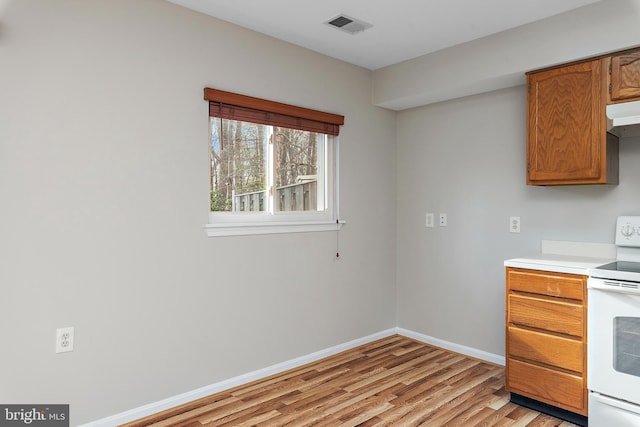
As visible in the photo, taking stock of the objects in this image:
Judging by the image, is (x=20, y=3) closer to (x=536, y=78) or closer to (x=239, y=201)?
(x=239, y=201)

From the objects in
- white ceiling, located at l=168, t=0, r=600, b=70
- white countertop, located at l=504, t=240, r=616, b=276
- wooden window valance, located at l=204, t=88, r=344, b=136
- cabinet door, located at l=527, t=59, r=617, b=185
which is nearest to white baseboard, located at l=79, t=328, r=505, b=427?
white countertop, located at l=504, t=240, r=616, b=276

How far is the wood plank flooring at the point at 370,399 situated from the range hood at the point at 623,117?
172cm

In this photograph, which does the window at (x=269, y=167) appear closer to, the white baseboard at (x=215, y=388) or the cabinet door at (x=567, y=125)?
the white baseboard at (x=215, y=388)

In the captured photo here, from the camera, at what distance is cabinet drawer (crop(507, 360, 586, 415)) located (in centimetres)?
239

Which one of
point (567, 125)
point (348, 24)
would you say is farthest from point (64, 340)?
point (567, 125)

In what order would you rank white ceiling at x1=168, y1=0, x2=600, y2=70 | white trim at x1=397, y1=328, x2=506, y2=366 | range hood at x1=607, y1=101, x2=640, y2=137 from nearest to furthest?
range hood at x1=607, y1=101, x2=640, y2=137 < white ceiling at x1=168, y1=0, x2=600, y2=70 < white trim at x1=397, y1=328, x2=506, y2=366

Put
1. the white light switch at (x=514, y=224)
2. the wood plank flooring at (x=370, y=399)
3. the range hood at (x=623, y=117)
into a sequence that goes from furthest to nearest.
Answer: the white light switch at (x=514, y=224) → the wood plank flooring at (x=370, y=399) → the range hood at (x=623, y=117)

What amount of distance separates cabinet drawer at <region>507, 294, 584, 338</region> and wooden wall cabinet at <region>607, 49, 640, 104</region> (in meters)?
1.21

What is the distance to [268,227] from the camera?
306cm

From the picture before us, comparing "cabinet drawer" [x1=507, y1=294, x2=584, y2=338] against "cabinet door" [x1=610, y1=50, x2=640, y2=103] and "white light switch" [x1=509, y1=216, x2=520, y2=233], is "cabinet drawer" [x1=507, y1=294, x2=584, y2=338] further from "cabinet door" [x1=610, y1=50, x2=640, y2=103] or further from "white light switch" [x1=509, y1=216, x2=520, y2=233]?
"cabinet door" [x1=610, y1=50, x2=640, y2=103]

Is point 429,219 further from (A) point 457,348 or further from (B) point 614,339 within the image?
(B) point 614,339

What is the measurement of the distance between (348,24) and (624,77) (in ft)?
5.49

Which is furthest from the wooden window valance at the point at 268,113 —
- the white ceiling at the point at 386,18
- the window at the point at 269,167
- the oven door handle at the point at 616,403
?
the oven door handle at the point at 616,403

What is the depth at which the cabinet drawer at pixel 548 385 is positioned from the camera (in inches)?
94.2
